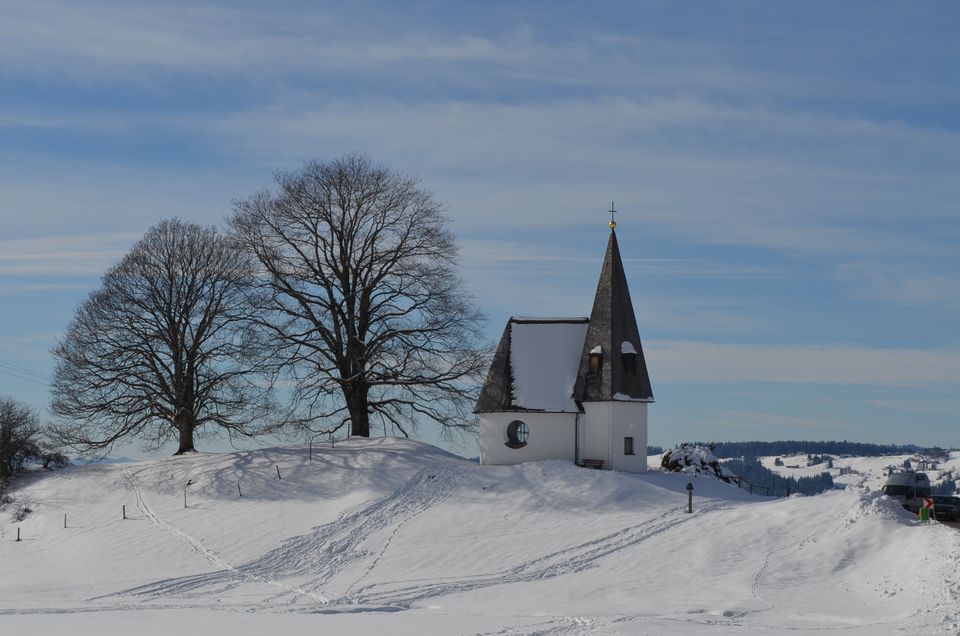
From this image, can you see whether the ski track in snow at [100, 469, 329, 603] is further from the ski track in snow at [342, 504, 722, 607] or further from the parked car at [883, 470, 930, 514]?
the parked car at [883, 470, 930, 514]

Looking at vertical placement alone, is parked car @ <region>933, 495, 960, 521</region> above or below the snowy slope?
above

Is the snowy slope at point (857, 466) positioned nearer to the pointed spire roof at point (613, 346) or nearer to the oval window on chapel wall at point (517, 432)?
the pointed spire roof at point (613, 346)

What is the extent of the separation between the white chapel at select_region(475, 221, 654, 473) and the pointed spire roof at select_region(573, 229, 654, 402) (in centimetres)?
4

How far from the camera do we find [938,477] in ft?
500

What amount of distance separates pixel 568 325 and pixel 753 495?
33.6ft

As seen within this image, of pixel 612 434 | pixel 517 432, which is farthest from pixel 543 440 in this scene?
pixel 612 434

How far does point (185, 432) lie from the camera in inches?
1951

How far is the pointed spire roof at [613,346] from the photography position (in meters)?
43.2

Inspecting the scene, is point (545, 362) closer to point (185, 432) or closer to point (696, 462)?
point (696, 462)

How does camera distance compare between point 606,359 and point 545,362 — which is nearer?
point 606,359

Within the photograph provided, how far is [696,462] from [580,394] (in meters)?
6.55

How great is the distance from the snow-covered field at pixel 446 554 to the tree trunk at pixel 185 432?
2.27 m

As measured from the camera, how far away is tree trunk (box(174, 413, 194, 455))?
49219 mm

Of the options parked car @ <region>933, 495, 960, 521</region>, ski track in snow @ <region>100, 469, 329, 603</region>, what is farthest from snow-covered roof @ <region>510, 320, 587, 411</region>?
ski track in snow @ <region>100, 469, 329, 603</region>
